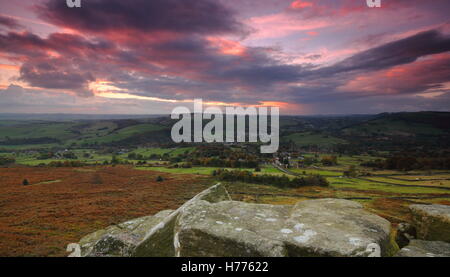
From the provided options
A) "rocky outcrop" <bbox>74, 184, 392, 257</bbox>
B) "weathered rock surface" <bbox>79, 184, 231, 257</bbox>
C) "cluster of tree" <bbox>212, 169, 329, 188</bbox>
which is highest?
"rocky outcrop" <bbox>74, 184, 392, 257</bbox>

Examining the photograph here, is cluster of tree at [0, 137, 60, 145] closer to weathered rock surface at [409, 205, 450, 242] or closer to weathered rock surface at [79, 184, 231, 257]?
weathered rock surface at [79, 184, 231, 257]

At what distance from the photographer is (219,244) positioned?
5016mm

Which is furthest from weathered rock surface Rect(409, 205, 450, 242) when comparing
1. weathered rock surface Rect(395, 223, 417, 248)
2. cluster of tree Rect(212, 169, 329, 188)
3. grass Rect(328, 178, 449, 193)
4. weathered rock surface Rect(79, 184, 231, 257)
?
grass Rect(328, 178, 449, 193)

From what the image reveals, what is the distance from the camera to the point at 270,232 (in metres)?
5.49

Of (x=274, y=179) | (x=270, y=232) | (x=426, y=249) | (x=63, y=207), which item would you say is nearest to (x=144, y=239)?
(x=270, y=232)

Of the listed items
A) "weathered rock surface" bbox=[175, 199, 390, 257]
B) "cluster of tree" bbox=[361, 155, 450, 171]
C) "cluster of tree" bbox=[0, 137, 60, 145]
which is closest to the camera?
"weathered rock surface" bbox=[175, 199, 390, 257]

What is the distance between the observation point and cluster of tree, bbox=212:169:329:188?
77.1 meters

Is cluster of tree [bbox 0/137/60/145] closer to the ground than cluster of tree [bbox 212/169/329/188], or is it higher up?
higher up

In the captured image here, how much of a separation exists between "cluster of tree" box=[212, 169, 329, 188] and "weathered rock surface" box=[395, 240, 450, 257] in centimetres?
7277

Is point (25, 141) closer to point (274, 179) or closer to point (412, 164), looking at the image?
point (274, 179)

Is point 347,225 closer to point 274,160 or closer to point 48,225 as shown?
point 48,225

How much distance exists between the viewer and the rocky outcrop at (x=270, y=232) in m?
4.70

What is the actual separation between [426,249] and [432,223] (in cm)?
162
